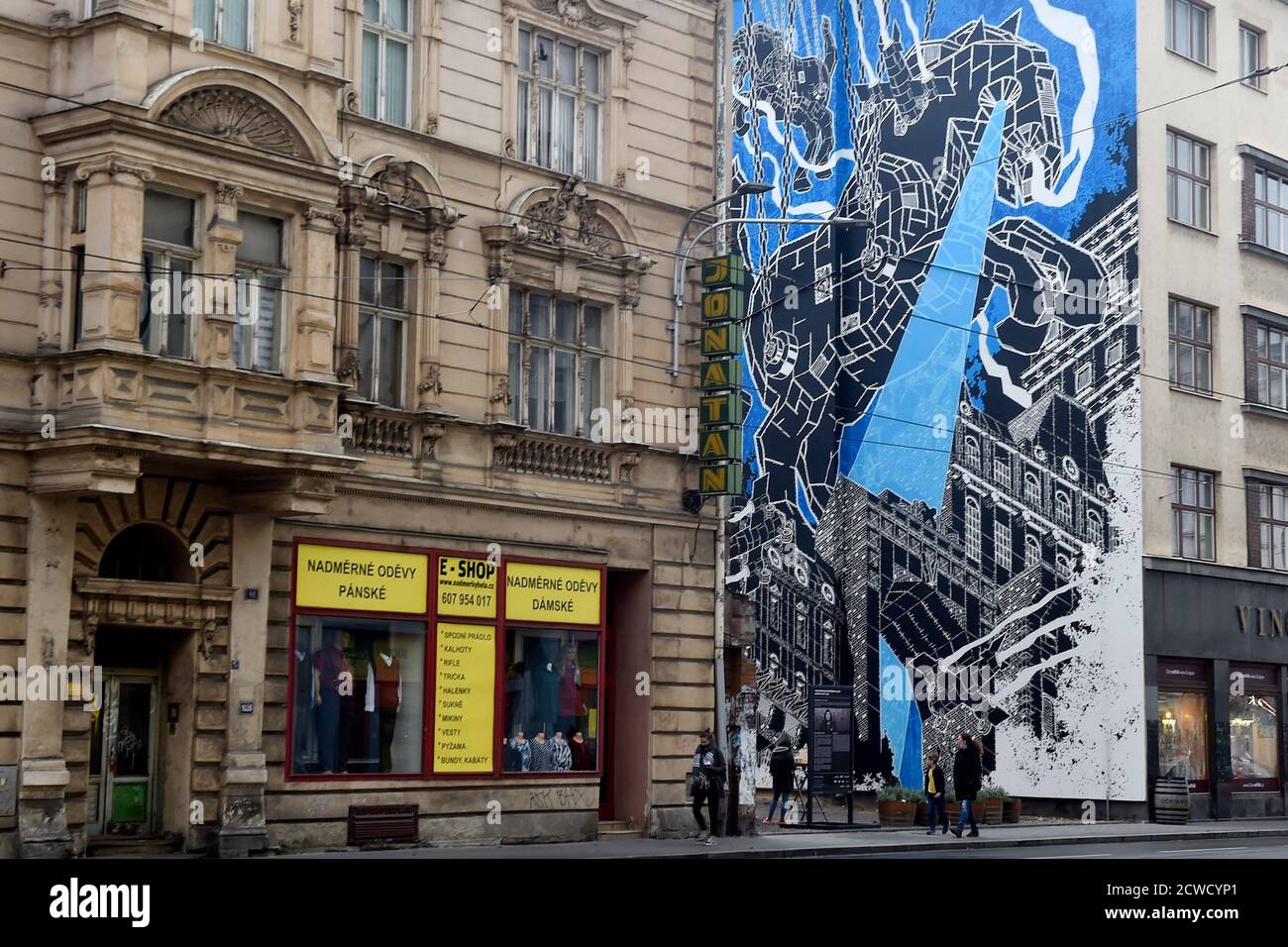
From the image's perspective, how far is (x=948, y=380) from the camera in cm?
4472

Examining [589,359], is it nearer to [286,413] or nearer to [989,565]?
[286,413]

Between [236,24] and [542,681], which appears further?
[542,681]

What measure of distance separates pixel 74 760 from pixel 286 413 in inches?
208

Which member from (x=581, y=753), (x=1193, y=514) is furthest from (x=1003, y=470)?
(x=581, y=753)

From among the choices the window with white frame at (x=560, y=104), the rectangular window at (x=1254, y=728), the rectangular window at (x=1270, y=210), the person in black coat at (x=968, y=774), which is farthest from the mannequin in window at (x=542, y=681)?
the rectangular window at (x=1270, y=210)

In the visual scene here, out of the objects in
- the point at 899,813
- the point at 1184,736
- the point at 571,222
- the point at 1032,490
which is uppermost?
the point at 571,222

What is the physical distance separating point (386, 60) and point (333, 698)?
9.62 m

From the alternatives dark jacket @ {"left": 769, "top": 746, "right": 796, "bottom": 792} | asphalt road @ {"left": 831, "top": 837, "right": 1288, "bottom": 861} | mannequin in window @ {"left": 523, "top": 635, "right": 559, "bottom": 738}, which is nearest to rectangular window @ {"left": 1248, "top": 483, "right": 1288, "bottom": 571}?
asphalt road @ {"left": 831, "top": 837, "right": 1288, "bottom": 861}

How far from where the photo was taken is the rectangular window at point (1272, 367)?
45719mm

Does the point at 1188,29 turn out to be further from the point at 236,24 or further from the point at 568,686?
the point at 236,24

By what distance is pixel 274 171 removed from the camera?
76.2 feet

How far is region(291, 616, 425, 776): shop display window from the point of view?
80.1ft

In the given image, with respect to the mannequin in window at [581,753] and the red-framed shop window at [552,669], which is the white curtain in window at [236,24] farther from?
the mannequin in window at [581,753]

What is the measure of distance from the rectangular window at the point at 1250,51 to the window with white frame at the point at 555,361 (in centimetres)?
2524
